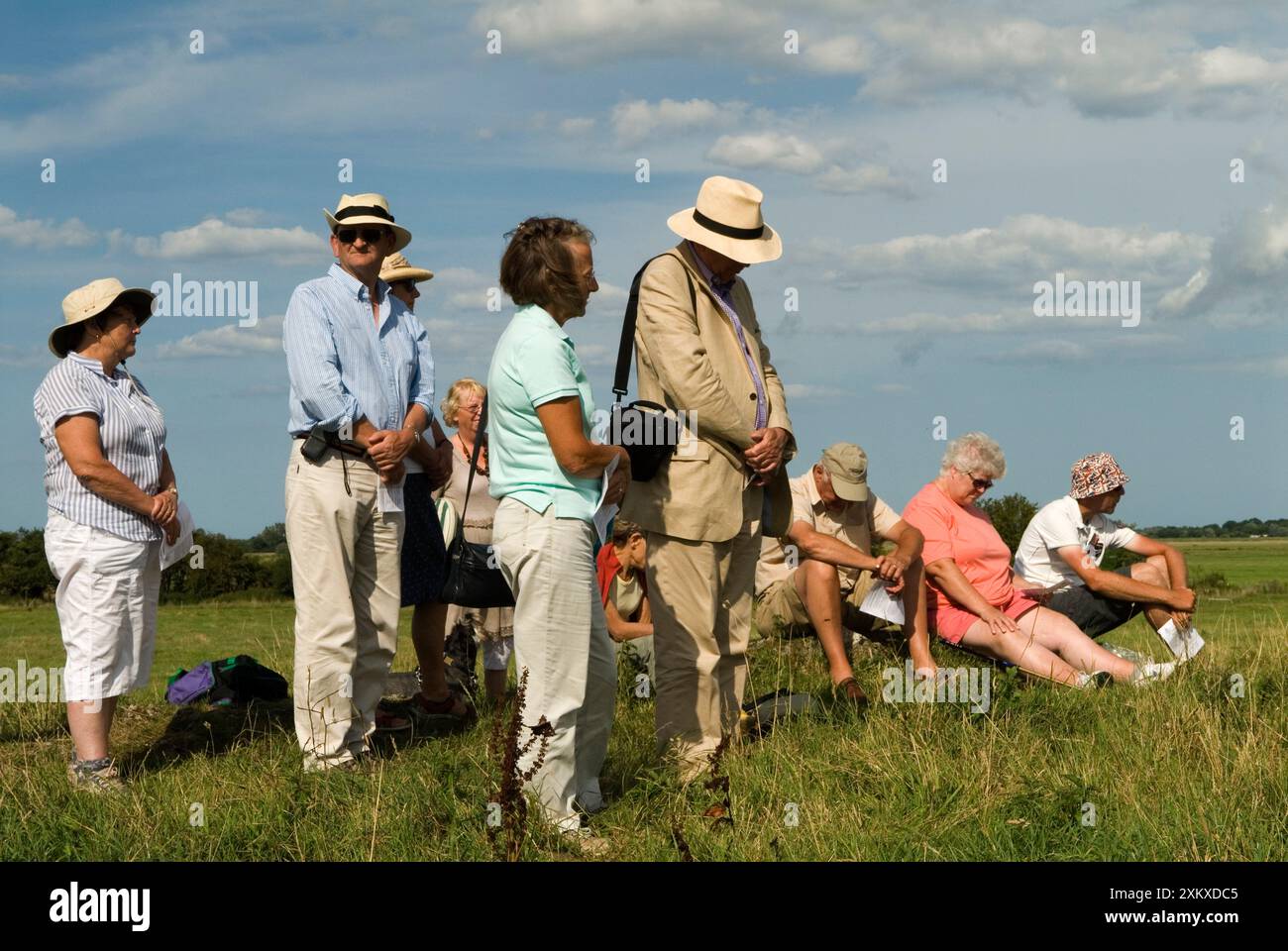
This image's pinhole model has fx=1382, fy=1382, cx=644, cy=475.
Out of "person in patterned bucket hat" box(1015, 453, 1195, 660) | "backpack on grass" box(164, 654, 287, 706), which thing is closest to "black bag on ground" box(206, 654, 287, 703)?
"backpack on grass" box(164, 654, 287, 706)

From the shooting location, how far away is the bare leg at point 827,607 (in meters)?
7.71

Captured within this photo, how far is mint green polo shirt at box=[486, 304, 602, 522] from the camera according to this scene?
4.71 meters

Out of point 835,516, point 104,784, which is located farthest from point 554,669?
point 835,516

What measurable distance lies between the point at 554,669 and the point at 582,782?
2.04 ft

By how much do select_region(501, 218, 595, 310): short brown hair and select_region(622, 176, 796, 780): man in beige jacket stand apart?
814 millimetres

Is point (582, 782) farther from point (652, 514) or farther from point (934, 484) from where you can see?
point (934, 484)

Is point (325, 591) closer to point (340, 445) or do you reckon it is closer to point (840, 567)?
point (340, 445)

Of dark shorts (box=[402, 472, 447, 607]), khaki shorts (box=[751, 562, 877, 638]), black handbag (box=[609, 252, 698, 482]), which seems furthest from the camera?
khaki shorts (box=[751, 562, 877, 638])

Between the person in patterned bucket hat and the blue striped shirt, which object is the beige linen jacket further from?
the person in patterned bucket hat

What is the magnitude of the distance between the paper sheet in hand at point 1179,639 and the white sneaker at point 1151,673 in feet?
1.12

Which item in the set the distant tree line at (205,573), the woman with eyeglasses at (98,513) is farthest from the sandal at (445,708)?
the distant tree line at (205,573)

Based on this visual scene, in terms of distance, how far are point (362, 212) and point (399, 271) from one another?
3.59 feet
